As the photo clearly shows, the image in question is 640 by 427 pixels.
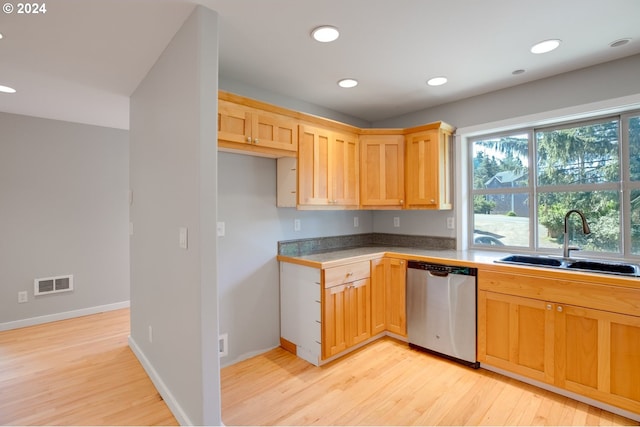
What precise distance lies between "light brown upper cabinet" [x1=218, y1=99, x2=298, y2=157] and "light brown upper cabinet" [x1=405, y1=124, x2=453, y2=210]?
132 cm

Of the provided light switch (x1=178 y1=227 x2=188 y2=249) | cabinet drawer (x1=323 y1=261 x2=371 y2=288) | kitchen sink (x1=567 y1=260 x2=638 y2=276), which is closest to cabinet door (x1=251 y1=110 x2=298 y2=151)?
light switch (x1=178 y1=227 x2=188 y2=249)

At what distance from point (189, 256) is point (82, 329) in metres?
2.81

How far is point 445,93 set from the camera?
3.10 meters

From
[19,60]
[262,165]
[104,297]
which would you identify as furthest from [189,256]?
[104,297]

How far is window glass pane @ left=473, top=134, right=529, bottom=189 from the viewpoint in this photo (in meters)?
3.05

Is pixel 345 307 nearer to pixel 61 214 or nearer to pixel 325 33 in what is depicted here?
pixel 325 33

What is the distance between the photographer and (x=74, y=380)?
2461 millimetres

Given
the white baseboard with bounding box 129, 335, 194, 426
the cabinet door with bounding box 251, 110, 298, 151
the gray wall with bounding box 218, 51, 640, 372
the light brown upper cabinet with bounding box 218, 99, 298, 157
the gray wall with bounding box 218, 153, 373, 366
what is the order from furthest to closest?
the gray wall with bounding box 218, 153, 373, 366 < the gray wall with bounding box 218, 51, 640, 372 < the cabinet door with bounding box 251, 110, 298, 151 < the light brown upper cabinet with bounding box 218, 99, 298, 157 < the white baseboard with bounding box 129, 335, 194, 426

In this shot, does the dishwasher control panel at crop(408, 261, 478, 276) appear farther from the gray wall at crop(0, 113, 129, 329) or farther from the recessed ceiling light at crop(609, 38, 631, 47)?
the gray wall at crop(0, 113, 129, 329)

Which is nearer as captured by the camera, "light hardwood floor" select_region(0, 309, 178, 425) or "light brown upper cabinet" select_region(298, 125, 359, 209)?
"light hardwood floor" select_region(0, 309, 178, 425)

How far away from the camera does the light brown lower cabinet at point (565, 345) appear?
1938mm

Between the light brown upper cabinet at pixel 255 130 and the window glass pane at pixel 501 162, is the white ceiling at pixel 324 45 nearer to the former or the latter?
the light brown upper cabinet at pixel 255 130

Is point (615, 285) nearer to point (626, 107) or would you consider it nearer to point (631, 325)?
point (631, 325)

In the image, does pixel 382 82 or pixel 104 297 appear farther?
pixel 104 297
